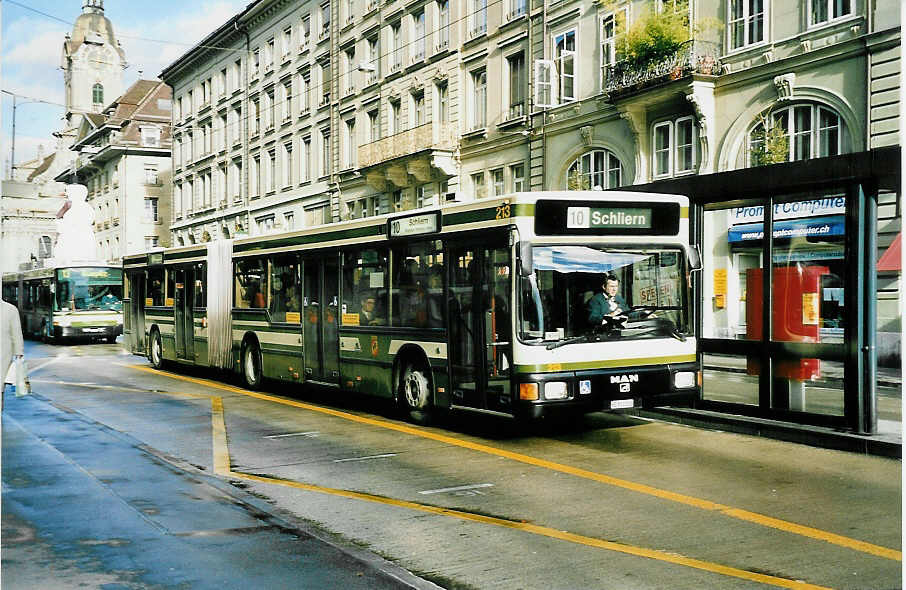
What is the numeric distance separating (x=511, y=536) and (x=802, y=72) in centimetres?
1811

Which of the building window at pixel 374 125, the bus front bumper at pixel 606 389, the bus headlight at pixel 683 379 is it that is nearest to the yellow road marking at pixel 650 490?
the bus front bumper at pixel 606 389

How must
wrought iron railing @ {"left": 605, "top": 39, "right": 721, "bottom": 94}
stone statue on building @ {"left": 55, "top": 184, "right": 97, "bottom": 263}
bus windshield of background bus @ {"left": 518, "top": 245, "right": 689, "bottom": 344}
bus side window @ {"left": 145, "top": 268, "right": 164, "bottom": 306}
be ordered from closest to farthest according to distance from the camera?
bus windshield of background bus @ {"left": 518, "top": 245, "right": 689, "bottom": 344} → bus side window @ {"left": 145, "top": 268, "right": 164, "bottom": 306} → wrought iron railing @ {"left": 605, "top": 39, "right": 721, "bottom": 94} → stone statue on building @ {"left": 55, "top": 184, "right": 97, "bottom": 263}

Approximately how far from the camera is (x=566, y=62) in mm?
28719

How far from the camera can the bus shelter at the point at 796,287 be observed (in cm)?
1048

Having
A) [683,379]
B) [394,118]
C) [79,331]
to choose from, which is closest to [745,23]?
Result: [683,379]

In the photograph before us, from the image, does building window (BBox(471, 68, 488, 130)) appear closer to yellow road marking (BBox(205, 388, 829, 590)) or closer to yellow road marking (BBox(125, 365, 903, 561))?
yellow road marking (BBox(125, 365, 903, 561))

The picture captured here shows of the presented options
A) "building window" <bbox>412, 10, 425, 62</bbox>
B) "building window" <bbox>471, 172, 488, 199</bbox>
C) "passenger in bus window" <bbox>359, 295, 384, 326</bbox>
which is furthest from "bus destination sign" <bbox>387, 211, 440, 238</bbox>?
"building window" <bbox>412, 10, 425, 62</bbox>

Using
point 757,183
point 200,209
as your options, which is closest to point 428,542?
point 757,183

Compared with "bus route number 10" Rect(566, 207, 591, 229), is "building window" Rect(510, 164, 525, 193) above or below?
above

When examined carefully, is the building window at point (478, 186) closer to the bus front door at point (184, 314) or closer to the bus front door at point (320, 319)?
the bus front door at point (184, 314)

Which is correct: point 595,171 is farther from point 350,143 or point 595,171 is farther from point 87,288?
point 87,288

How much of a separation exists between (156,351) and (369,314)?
432 inches

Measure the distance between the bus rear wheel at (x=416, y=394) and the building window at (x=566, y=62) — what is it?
1777cm

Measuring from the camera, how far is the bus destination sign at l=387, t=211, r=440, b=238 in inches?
478
